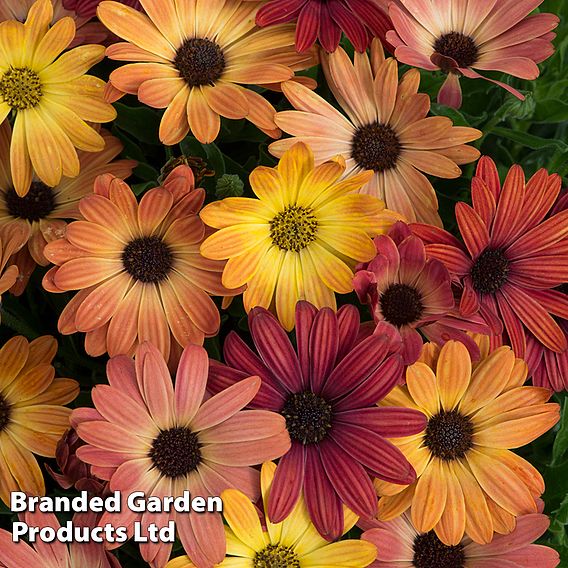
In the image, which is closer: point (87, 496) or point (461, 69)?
point (87, 496)

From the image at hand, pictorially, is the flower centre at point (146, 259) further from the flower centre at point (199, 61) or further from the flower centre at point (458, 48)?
the flower centre at point (458, 48)

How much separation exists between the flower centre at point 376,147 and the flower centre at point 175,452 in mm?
380

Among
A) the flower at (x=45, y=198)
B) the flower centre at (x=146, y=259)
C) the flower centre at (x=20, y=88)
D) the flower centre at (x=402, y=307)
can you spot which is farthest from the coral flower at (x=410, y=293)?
the flower centre at (x=20, y=88)

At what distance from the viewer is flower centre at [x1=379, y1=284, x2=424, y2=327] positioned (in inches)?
35.5

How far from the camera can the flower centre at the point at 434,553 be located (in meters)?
0.91

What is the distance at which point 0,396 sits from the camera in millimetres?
938

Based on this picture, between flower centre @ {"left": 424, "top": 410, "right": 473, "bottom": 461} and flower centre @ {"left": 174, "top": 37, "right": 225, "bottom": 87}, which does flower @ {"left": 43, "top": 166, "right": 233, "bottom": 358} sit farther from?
flower centre @ {"left": 424, "top": 410, "right": 473, "bottom": 461}

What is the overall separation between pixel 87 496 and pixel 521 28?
73 cm

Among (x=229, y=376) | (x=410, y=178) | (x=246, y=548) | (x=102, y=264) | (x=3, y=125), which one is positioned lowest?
(x=246, y=548)

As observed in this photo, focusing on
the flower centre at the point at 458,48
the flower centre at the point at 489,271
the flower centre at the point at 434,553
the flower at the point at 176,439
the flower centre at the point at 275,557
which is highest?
the flower centre at the point at 458,48

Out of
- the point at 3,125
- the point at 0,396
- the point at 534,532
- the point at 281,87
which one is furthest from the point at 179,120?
the point at 534,532

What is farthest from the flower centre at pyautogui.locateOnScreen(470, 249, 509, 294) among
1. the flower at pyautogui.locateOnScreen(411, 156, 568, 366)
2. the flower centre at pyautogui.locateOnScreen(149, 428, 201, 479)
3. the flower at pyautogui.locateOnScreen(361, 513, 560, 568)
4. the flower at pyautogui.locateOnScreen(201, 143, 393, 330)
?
the flower centre at pyautogui.locateOnScreen(149, 428, 201, 479)

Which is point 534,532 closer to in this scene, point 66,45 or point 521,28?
point 521,28

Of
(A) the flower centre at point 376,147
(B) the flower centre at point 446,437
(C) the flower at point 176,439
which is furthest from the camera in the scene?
(A) the flower centre at point 376,147
